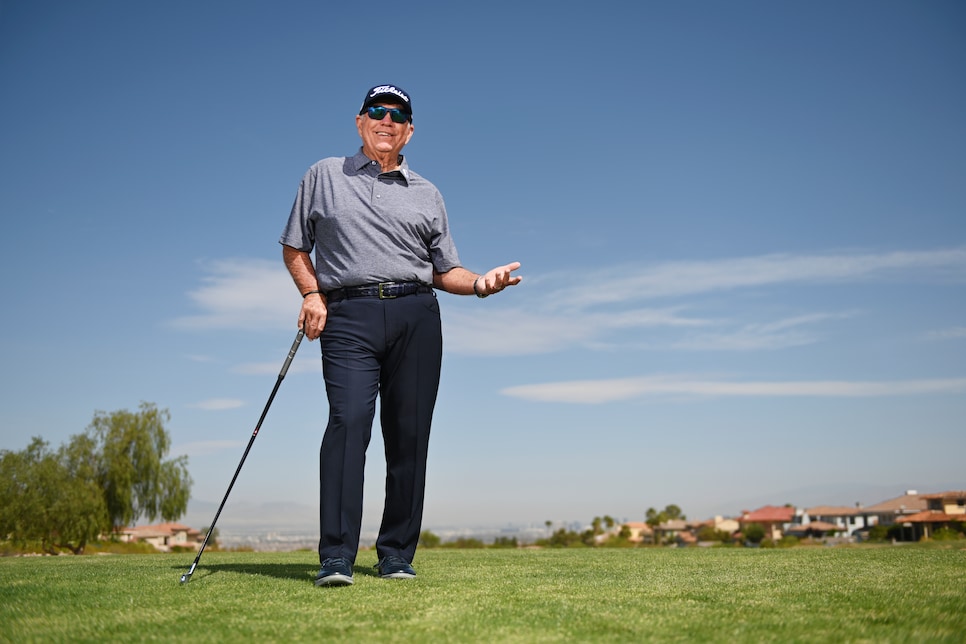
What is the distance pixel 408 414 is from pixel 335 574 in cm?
104

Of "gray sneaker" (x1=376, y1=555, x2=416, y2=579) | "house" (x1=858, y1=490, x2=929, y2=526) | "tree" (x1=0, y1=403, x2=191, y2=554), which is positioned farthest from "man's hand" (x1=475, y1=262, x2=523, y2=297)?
"house" (x1=858, y1=490, x2=929, y2=526)

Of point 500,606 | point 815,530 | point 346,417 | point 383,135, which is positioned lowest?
point 815,530

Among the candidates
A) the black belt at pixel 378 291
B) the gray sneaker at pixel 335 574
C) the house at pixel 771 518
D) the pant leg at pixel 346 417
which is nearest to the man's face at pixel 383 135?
the black belt at pixel 378 291

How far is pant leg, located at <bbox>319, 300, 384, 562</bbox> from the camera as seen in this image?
4.21 metres

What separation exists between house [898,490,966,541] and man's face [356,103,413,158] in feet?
248

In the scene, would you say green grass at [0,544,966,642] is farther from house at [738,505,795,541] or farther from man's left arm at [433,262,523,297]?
house at [738,505,795,541]

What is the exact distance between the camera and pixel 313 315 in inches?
177

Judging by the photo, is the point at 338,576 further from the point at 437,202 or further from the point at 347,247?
the point at 437,202

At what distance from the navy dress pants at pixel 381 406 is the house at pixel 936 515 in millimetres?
75357

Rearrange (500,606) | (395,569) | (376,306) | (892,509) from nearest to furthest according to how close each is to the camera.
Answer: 1. (500,606)
2. (395,569)
3. (376,306)
4. (892,509)

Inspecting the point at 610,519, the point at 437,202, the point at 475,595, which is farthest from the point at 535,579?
the point at 610,519

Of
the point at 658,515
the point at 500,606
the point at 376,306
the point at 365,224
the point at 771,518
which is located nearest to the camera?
the point at 500,606

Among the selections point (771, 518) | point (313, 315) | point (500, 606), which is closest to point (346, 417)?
point (313, 315)

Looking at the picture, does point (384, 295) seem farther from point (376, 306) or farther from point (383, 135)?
point (383, 135)
